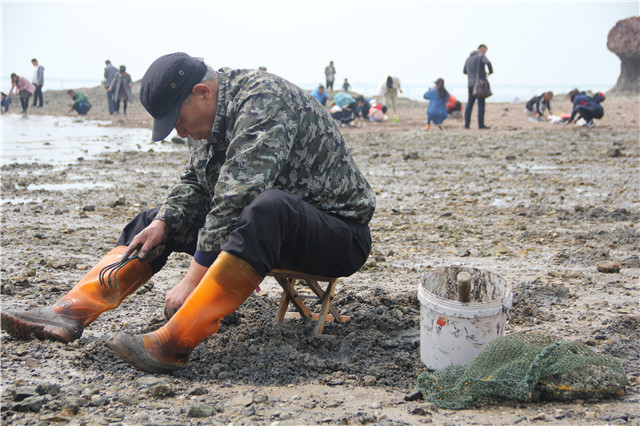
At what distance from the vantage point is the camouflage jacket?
2658 millimetres

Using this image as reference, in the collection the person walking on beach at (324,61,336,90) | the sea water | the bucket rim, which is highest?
the person walking on beach at (324,61,336,90)

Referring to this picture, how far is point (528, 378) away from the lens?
242 centimetres

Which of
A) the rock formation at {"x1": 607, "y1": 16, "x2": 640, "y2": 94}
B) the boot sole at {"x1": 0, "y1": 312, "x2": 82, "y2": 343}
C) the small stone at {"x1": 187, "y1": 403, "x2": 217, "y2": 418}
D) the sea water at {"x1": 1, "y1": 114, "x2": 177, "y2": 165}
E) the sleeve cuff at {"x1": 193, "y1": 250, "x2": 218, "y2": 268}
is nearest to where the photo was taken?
the small stone at {"x1": 187, "y1": 403, "x2": 217, "y2": 418}

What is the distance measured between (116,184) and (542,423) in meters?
6.84

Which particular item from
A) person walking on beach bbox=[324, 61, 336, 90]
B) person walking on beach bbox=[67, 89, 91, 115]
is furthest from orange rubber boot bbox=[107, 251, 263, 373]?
person walking on beach bbox=[324, 61, 336, 90]

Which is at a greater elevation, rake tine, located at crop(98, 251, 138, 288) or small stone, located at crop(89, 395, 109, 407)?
rake tine, located at crop(98, 251, 138, 288)

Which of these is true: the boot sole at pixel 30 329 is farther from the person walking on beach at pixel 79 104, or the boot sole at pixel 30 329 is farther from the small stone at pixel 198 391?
the person walking on beach at pixel 79 104

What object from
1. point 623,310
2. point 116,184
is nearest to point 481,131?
point 116,184

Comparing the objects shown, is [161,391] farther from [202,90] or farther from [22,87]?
[22,87]

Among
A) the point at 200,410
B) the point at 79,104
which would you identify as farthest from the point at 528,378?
the point at 79,104

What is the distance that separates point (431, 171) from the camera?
9211 millimetres

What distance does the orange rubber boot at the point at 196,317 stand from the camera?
2.58m

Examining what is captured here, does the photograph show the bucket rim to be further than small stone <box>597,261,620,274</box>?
No

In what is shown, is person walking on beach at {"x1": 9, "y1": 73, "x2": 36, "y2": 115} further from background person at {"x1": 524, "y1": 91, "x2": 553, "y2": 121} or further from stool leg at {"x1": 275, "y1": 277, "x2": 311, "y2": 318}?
stool leg at {"x1": 275, "y1": 277, "x2": 311, "y2": 318}
